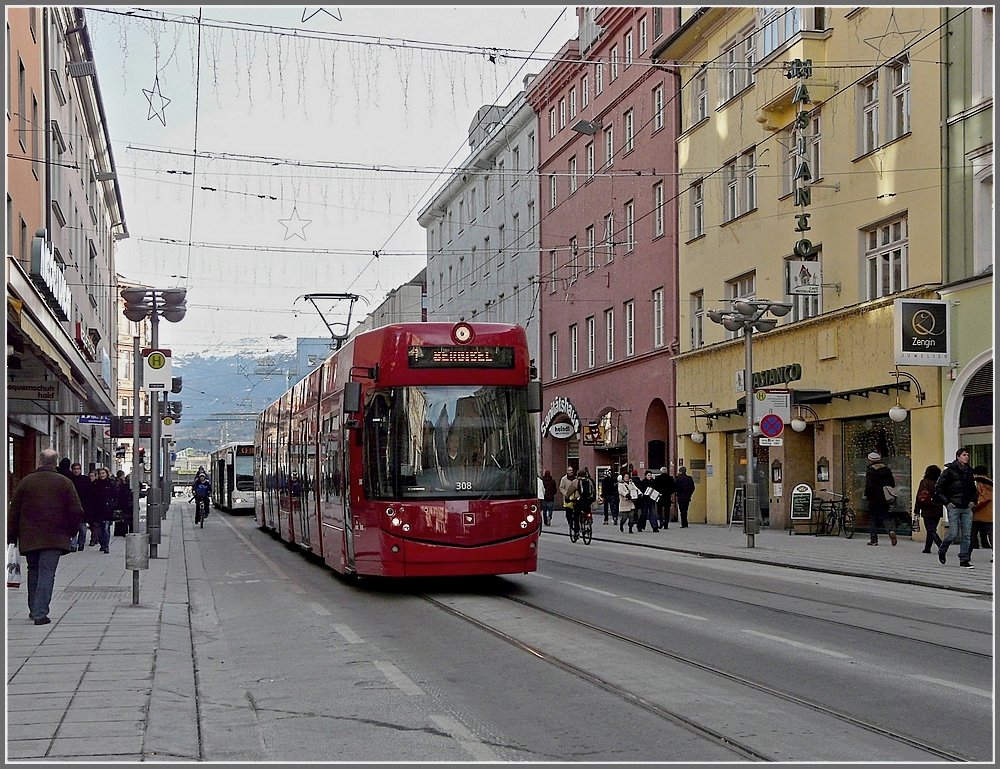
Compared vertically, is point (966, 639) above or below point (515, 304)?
below

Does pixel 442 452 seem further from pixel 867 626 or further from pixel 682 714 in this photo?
pixel 682 714

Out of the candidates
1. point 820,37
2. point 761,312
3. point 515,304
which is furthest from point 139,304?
point 515,304

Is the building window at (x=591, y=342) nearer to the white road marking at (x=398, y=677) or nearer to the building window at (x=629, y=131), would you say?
the building window at (x=629, y=131)

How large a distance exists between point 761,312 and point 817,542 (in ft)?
16.6

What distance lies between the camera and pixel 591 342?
4953 centimetres

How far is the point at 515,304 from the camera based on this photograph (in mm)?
59062

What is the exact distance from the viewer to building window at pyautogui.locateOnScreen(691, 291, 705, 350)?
38969mm

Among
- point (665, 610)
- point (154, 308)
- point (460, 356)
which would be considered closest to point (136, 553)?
point (460, 356)

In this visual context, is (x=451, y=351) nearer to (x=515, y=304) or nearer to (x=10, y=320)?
(x=10, y=320)

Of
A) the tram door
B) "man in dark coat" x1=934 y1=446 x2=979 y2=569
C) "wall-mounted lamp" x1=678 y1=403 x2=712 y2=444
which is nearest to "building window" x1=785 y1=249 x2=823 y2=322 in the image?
"wall-mounted lamp" x1=678 y1=403 x2=712 y2=444

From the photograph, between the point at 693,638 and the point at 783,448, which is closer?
the point at 693,638

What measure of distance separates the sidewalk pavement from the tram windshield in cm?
287

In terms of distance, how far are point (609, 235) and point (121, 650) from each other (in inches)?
1479

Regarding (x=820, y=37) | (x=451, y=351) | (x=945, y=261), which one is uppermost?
(x=820, y=37)
